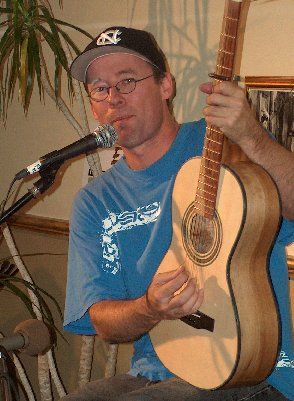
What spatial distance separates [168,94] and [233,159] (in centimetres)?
47

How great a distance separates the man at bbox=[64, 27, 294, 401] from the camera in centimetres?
173

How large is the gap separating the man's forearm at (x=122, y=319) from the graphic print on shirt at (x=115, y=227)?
0.13 metres

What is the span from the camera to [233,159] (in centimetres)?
156

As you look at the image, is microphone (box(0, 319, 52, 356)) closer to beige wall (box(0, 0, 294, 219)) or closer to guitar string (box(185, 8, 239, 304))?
guitar string (box(185, 8, 239, 304))

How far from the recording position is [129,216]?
1842 mm

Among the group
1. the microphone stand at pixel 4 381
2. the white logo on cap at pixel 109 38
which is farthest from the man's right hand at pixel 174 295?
the white logo on cap at pixel 109 38

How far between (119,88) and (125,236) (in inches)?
17.4

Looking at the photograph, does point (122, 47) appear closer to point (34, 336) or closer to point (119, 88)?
point (119, 88)

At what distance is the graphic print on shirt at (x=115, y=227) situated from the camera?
5.98ft

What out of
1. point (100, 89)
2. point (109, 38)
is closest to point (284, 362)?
point (100, 89)

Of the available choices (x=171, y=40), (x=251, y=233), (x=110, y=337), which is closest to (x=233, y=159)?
(x=251, y=233)

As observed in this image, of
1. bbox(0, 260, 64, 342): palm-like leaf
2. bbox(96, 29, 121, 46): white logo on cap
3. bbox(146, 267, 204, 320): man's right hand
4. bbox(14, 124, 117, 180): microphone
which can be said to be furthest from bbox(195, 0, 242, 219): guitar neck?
bbox(0, 260, 64, 342): palm-like leaf

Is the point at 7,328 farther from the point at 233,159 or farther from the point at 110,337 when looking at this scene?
the point at 233,159

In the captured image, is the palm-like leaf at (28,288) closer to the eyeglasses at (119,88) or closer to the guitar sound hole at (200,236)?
the eyeglasses at (119,88)
